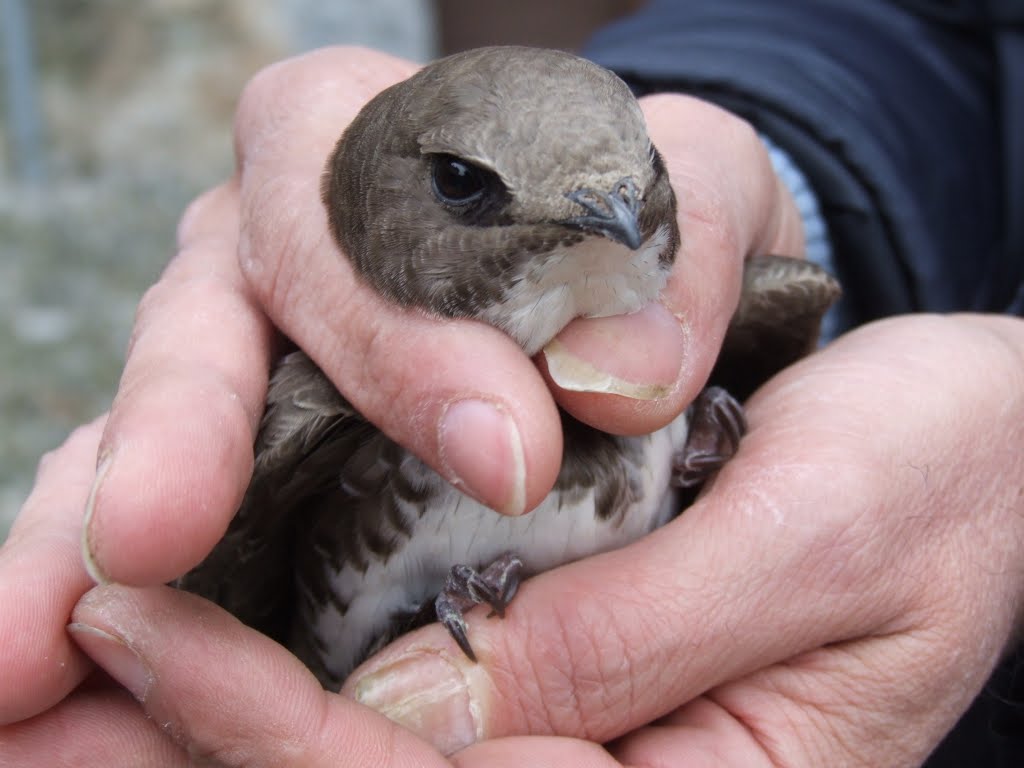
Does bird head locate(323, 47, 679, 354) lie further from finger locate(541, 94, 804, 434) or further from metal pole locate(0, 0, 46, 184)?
metal pole locate(0, 0, 46, 184)

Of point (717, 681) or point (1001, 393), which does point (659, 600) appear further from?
point (1001, 393)

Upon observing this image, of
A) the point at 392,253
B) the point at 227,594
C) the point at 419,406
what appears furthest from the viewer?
the point at 227,594

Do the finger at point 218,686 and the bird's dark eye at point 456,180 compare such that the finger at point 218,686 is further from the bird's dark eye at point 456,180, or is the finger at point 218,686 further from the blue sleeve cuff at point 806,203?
the blue sleeve cuff at point 806,203

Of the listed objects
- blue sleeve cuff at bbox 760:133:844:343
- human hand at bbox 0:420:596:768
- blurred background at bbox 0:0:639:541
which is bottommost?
blurred background at bbox 0:0:639:541

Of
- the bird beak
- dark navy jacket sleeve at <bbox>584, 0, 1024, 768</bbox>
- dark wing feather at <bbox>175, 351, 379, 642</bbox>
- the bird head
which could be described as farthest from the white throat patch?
dark navy jacket sleeve at <bbox>584, 0, 1024, 768</bbox>

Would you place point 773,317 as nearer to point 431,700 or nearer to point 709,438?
point 709,438

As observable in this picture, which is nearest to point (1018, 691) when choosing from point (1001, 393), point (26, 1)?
point (1001, 393)
